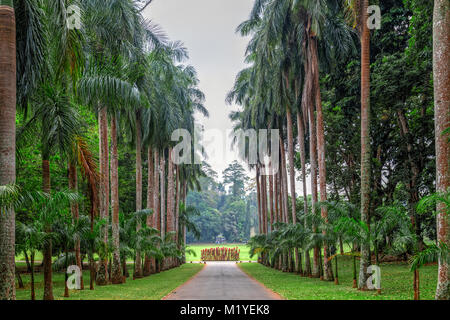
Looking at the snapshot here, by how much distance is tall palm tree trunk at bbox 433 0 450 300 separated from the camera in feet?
35.7

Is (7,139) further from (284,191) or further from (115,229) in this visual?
(284,191)

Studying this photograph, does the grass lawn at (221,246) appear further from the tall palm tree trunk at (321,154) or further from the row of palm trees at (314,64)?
the tall palm tree trunk at (321,154)

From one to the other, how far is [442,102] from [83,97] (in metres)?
11.6

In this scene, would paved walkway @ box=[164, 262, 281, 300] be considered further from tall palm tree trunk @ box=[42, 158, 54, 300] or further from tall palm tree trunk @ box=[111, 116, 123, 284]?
tall palm tree trunk @ box=[42, 158, 54, 300]

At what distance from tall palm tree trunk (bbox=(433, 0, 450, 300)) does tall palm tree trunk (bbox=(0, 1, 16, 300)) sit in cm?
961

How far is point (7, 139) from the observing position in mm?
8898

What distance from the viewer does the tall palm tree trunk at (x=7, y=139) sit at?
876 cm

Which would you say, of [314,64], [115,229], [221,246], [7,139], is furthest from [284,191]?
[221,246]

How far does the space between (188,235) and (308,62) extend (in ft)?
264

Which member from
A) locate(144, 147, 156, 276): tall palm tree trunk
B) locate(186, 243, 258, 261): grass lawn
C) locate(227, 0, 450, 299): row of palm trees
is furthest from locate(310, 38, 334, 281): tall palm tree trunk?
locate(186, 243, 258, 261): grass lawn

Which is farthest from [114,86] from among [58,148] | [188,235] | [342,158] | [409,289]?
[188,235]

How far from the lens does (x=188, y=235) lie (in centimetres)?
9900

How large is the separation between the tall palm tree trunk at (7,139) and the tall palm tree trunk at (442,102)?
31.5 feet

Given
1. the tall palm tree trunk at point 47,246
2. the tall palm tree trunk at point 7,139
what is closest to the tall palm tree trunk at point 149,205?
the tall palm tree trunk at point 47,246
